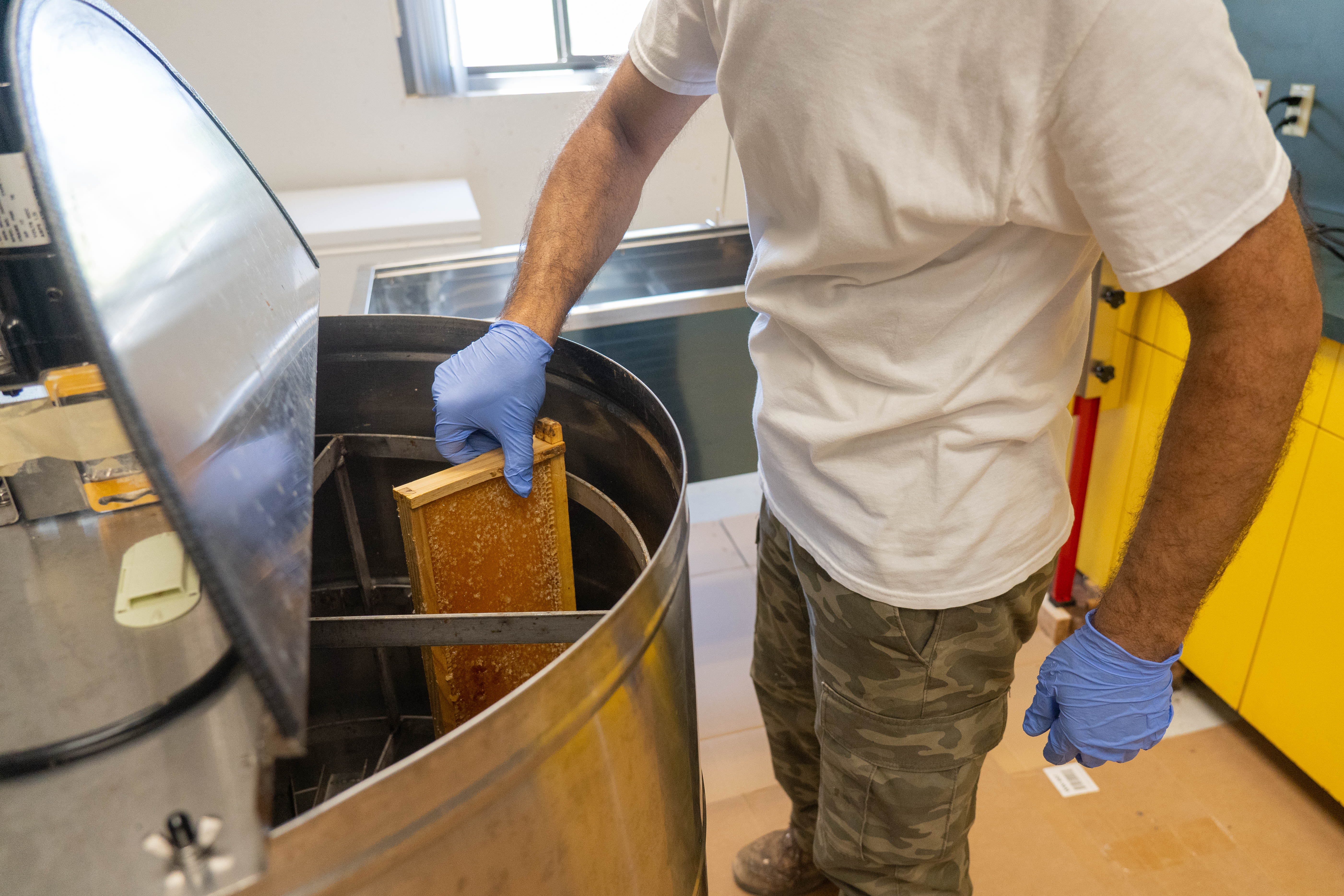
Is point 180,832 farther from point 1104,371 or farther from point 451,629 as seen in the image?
point 1104,371

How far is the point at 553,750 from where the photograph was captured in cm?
50

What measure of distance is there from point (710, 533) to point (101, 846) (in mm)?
2028

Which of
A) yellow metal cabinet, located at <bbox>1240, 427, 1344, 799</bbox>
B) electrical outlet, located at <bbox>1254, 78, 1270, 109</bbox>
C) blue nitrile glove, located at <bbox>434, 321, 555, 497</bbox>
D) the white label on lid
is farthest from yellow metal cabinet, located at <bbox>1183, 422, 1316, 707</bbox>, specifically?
the white label on lid

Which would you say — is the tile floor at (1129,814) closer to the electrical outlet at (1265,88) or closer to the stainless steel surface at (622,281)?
the stainless steel surface at (622,281)

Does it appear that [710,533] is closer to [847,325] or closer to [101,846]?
[847,325]

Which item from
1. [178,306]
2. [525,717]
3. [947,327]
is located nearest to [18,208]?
[178,306]

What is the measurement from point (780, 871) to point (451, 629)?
0.97 metres

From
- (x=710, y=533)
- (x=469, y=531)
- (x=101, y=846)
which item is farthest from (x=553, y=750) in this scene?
(x=710, y=533)

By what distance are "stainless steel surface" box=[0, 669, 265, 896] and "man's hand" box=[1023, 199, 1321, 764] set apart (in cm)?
73

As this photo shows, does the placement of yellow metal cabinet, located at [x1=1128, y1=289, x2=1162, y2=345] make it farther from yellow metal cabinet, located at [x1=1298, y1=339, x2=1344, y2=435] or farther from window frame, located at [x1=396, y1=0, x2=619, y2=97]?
window frame, located at [x1=396, y1=0, x2=619, y2=97]

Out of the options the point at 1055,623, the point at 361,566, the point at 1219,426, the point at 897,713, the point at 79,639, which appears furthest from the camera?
the point at 1055,623

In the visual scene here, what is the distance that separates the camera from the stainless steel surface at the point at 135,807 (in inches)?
16.6

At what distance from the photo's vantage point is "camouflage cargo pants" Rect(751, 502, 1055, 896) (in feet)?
Result: 2.98

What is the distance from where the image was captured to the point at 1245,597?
1.56 meters
